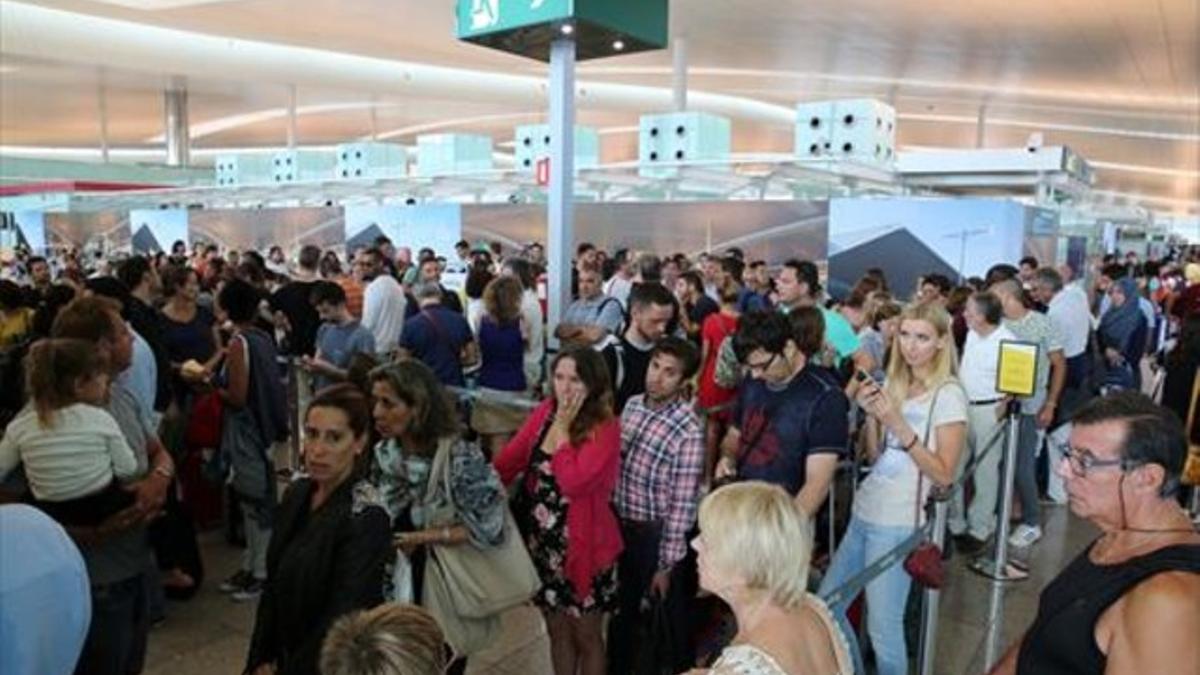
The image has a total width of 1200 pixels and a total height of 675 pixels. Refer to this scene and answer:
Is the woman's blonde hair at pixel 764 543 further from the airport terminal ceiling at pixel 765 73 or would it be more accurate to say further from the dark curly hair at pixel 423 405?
the airport terminal ceiling at pixel 765 73

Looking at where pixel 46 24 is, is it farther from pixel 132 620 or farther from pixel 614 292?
pixel 132 620

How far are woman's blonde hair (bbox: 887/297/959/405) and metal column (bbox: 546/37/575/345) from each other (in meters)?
2.38

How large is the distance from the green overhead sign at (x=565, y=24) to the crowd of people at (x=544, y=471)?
1371 millimetres

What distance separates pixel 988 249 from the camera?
373 inches

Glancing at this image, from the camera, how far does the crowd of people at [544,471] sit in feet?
5.63

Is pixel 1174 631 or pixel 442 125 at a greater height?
pixel 442 125

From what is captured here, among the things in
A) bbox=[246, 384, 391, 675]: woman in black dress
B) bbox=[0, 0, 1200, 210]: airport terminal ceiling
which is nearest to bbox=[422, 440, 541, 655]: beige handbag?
bbox=[246, 384, 391, 675]: woman in black dress

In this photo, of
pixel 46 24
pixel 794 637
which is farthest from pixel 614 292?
pixel 46 24

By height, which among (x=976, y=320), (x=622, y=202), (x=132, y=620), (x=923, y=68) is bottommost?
(x=132, y=620)

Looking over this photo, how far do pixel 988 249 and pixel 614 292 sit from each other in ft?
14.5

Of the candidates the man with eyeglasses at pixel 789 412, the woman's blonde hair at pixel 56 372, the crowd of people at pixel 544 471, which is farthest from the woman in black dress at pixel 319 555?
the man with eyeglasses at pixel 789 412

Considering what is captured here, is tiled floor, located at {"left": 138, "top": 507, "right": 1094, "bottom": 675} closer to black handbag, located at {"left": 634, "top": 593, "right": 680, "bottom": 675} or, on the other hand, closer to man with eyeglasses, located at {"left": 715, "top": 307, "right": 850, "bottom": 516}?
black handbag, located at {"left": 634, "top": 593, "right": 680, "bottom": 675}

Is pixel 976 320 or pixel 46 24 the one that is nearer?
pixel 976 320

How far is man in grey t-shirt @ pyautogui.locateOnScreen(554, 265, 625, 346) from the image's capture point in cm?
461
